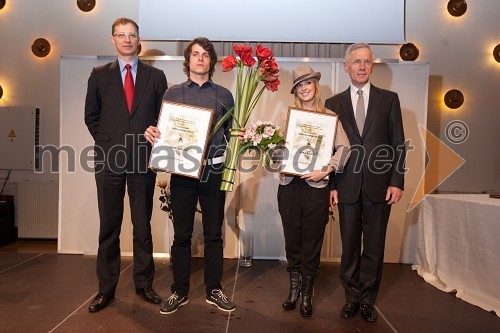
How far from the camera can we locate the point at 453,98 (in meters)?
5.03

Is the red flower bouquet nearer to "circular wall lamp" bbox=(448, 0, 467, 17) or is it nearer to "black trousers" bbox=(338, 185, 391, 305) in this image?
"black trousers" bbox=(338, 185, 391, 305)

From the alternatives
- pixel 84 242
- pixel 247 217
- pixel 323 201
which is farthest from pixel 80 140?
pixel 323 201

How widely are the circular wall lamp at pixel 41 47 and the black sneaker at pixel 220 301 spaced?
12.0 feet

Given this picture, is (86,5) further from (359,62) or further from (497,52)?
(497,52)

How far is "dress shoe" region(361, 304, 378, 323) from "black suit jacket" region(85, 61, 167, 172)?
5.08 ft

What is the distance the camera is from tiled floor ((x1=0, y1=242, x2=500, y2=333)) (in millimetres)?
2525

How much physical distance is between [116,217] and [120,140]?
473 mm

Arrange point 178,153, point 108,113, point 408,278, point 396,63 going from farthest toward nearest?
point 396,63 → point 408,278 → point 108,113 → point 178,153

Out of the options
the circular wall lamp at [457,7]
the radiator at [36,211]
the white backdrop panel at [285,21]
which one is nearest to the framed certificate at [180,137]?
the white backdrop panel at [285,21]

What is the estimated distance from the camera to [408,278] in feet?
12.3

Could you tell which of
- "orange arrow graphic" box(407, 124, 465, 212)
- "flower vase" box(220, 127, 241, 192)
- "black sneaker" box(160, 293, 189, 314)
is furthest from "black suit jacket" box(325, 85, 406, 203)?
"orange arrow graphic" box(407, 124, 465, 212)

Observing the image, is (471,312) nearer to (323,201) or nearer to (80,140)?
(323,201)

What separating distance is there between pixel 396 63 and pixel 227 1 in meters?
1.73

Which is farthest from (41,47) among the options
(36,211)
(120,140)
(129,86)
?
(120,140)
